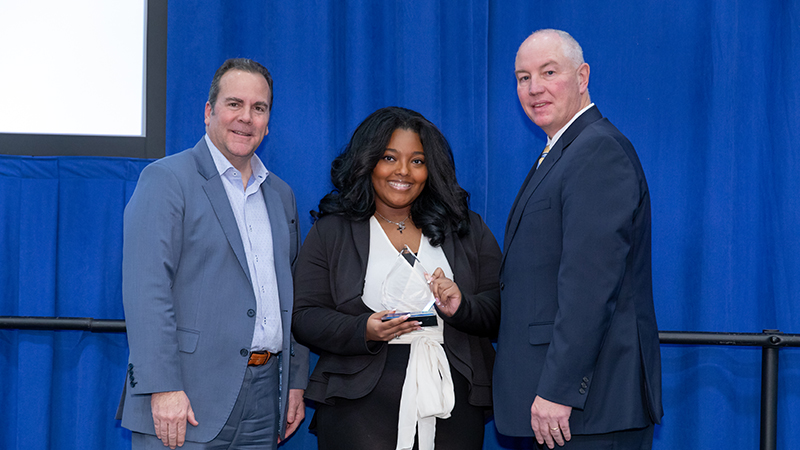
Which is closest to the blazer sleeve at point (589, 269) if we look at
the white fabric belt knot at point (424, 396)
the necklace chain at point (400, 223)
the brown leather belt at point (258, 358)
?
the white fabric belt knot at point (424, 396)

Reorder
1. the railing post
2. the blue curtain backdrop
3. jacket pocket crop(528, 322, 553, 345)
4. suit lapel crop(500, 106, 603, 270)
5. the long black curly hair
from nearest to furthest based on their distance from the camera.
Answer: jacket pocket crop(528, 322, 553, 345), suit lapel crop(500, 106, 603, 270), the long black curly hair, the railing post, the blue curtain backdrop

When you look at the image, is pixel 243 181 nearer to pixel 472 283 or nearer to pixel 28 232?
pixel 472 283

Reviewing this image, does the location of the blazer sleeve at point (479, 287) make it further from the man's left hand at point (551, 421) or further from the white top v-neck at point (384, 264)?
the man's left hand at point (551, 421)

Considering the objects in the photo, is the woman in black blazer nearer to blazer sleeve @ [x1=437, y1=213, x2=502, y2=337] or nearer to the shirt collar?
blazer sleeve @ [x1=437, y1=213, x2=502, y2=337]

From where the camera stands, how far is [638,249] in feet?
4.96

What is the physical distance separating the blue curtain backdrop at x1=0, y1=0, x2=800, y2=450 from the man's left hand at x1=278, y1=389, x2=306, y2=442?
0.46 m

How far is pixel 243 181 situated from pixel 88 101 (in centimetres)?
119

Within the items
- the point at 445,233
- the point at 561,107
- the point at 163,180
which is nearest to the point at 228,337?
the point at 163,180

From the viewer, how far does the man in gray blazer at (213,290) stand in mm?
1578

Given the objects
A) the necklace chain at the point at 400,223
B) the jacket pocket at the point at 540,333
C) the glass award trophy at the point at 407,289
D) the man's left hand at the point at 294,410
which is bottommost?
the man's left hand at the point at 294,410

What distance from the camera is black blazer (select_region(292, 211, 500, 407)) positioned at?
176cm

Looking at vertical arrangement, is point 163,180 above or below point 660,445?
above

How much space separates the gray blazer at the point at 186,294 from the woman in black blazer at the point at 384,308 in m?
0.25

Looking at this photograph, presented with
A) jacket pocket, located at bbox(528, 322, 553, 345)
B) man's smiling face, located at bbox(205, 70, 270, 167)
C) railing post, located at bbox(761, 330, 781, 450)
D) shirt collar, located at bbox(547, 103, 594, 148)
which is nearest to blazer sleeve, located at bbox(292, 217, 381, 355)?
man's smiling face, located at bbox(205, 70, 270, 167)
